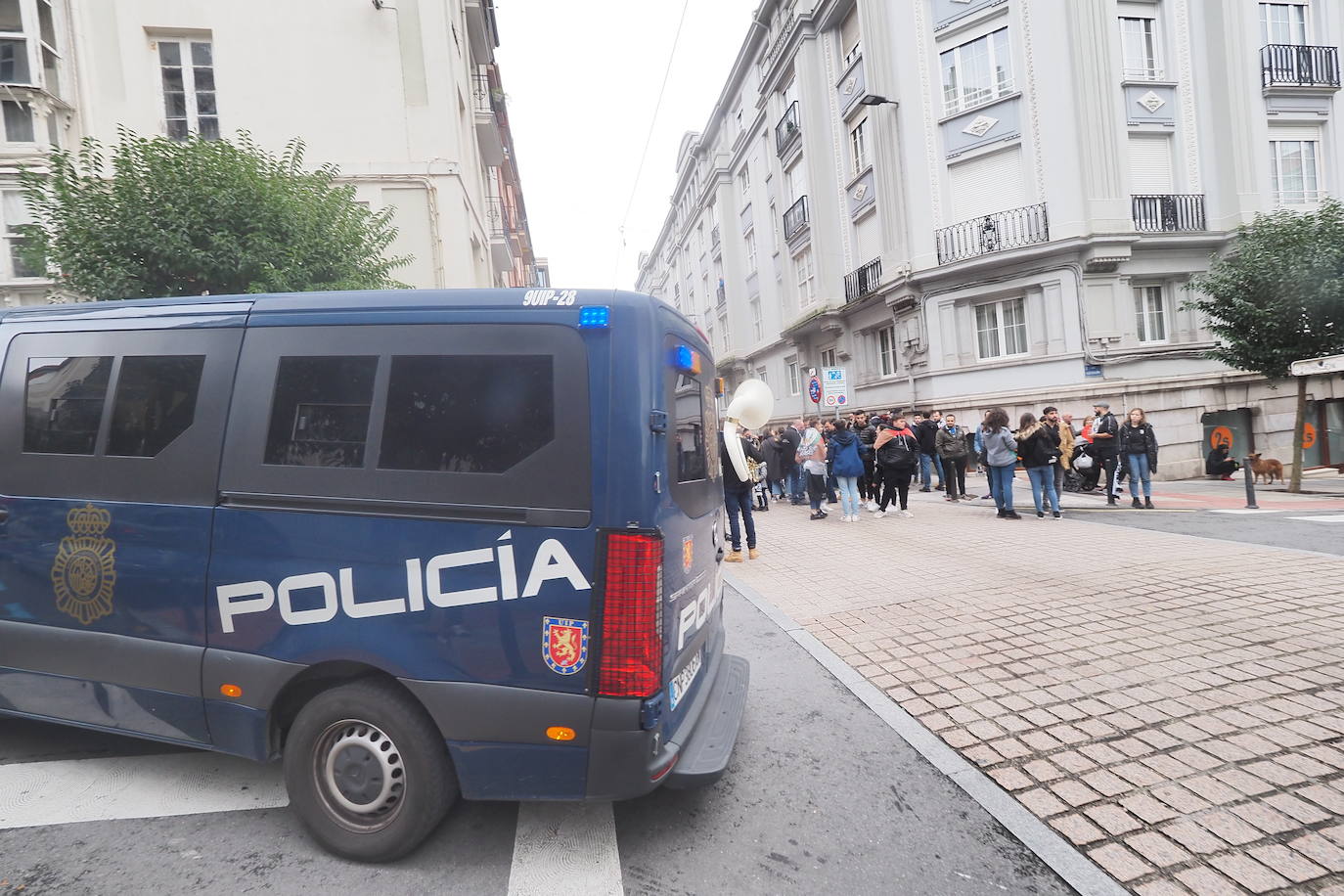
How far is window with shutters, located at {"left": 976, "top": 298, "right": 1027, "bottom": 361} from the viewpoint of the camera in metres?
17.4

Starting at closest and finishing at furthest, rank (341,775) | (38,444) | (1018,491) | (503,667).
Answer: (503,667) → (341,775) → (38,444) → (1018,491)

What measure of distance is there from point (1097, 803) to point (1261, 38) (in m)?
23.9

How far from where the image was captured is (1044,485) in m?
→ 10.4

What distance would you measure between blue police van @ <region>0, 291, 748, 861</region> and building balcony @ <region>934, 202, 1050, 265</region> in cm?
1748

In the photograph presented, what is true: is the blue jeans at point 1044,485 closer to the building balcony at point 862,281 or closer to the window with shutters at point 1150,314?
the window with shutters at point 1150,314

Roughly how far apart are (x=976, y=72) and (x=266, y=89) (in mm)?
17631

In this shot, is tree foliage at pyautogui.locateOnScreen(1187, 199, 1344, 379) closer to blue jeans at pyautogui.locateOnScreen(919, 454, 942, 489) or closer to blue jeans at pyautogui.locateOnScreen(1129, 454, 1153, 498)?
blue jeans at pyautogui.locateOnScreen(1129, 454, 1153, 498)

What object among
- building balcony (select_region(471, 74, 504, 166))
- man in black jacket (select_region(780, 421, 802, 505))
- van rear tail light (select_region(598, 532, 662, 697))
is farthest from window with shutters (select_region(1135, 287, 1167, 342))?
van rear tail light (select_region(598, 532, 662, 697))

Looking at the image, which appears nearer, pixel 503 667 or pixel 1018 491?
pixel 503 667

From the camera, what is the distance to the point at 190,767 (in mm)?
3121

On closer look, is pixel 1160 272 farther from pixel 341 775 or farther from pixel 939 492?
pixel 341 775

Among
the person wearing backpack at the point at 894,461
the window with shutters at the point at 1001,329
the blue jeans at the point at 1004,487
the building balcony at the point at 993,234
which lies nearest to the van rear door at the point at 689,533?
the person wearing backpack at the point at 894,461

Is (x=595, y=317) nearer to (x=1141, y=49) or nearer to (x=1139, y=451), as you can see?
(x=1139, y=451)

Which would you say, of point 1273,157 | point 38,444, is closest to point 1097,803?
point 38,444
